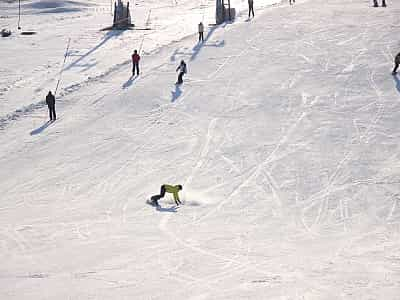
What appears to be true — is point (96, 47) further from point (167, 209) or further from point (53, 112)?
point (167, 209)

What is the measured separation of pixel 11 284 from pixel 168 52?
1871cm

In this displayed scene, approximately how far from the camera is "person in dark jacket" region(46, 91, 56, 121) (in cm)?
2047

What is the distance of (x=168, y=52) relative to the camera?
2803cm


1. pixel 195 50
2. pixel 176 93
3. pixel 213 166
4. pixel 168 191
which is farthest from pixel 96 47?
pixel 168 191

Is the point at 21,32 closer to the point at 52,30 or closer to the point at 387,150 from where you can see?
the point at 52,30

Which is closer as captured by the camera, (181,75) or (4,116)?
(4,116)

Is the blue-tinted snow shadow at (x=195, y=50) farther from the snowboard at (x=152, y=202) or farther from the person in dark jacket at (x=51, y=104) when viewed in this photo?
the snowboard at (x=152, y=202)

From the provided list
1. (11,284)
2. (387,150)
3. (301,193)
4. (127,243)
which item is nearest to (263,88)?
(387,150)

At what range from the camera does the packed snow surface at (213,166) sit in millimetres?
10938

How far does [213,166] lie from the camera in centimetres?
1697

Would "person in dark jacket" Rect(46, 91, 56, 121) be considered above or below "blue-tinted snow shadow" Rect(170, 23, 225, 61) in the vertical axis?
below

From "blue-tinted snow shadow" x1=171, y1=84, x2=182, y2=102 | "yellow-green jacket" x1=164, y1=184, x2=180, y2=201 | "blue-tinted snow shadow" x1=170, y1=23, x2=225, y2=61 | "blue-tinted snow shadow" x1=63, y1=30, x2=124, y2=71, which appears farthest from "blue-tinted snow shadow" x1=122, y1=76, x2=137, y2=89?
"yellow-green jacket" x1=164, y1=184, x2=180, y2=201

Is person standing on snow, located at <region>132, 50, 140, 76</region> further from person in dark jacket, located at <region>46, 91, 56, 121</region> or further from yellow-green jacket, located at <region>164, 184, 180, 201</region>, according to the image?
yellow-green jacket, located at <region>164, 184, 180, 201</region>

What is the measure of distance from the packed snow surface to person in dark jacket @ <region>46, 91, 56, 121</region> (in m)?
0.23
